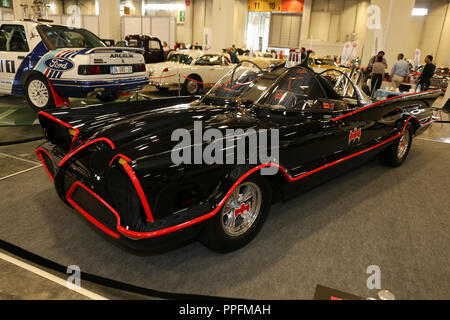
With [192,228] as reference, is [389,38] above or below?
above

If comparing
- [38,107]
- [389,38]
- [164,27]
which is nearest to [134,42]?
[38,107]

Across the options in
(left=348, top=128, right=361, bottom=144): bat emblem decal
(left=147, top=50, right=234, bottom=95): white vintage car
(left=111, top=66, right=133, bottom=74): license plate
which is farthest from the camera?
(left=147, top=50, right=234, bottom=95): white vintage car

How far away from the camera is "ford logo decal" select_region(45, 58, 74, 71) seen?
519 cm

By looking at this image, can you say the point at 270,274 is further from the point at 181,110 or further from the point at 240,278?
the point at 181,110

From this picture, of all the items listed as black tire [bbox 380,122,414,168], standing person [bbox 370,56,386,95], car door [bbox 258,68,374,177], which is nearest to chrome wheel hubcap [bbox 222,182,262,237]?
car door [bbox 258,68,374,177]

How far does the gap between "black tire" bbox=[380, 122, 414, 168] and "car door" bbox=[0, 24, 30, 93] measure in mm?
6049

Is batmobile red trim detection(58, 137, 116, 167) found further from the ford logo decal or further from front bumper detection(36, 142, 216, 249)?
the ford logo decal

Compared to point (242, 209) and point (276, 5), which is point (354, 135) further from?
point (276, 5)

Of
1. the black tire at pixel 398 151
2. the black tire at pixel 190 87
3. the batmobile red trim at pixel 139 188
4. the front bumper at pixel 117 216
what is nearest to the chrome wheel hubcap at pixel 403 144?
the black tire at pixel 398 151

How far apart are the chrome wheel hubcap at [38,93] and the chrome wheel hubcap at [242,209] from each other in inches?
184

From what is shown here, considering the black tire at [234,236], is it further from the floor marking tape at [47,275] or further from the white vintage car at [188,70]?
the white vintage car at [188,70]

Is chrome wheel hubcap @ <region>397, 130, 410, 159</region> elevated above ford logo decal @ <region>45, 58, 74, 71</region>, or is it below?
below

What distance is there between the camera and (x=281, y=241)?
99.5 inches

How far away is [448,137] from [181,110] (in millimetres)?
5790
